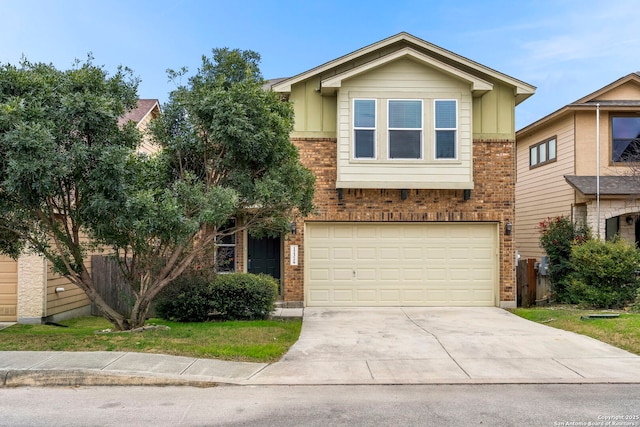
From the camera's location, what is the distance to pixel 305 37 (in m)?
22.2

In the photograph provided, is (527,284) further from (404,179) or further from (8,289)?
(8,289)

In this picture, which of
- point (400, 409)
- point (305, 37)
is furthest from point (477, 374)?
point (305, 37)

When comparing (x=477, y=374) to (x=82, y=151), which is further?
(x=82, y=151)

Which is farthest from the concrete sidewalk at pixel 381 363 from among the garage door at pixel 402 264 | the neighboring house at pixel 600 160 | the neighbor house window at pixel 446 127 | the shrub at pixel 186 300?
the neighboring house at pixel 600 160

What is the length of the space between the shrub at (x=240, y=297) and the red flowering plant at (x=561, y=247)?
27.4 feet

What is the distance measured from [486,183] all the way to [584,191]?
11.3ft

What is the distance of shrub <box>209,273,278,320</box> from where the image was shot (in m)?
11.1

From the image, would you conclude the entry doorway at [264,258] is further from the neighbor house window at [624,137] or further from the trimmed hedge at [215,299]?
the neighbor house window at [624,137]

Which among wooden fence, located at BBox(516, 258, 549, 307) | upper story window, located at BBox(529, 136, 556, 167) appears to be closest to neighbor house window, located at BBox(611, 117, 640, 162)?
upper story window, located at BBox(529, 136, 556, 167)

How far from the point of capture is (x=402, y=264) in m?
13.7

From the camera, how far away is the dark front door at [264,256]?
577 inches

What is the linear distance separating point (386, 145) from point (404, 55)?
2.37 m

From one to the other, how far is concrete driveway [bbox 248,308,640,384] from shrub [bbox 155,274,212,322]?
2288 mm

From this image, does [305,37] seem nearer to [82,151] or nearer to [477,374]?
[82,151]
